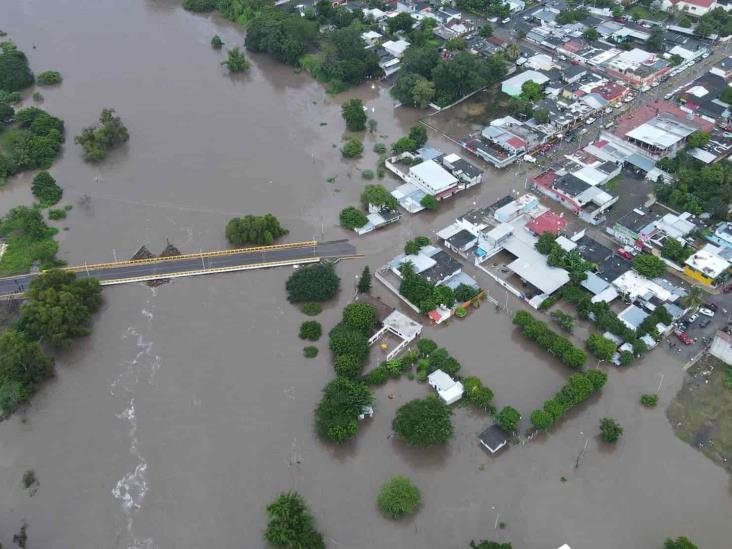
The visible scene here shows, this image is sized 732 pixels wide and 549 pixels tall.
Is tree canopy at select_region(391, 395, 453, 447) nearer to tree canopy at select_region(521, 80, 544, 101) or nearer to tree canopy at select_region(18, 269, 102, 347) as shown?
tree canopy at select_region(18, 269, 102, 347)

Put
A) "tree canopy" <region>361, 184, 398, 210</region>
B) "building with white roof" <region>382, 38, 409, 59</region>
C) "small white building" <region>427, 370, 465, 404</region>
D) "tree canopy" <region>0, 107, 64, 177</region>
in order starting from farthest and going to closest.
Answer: "building with white roof" <region>382, 38, 409, 59</region> < "tree canopy" <region>0, 107, 64, 177</region> < "tree canopy" <region>361, 184, 398, 210</region> < "small white building" <region>427, 370, 465, 404</region>

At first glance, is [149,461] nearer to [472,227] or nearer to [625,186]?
[472,227]

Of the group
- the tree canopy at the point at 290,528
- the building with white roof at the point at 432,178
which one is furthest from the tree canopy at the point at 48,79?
the tree canopy at the point at 290,528

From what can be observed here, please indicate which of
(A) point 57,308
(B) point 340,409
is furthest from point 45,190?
(B) point 340,409

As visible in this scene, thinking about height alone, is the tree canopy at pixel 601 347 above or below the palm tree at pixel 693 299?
below

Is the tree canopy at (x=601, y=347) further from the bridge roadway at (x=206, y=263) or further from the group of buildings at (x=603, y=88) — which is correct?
the group of buildings at (x=603, y=88)

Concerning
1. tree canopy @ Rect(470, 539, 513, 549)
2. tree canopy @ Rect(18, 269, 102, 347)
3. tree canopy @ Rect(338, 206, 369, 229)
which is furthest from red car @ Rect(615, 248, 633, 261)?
tree canopy @ Rect(18, 269, 102, 347)

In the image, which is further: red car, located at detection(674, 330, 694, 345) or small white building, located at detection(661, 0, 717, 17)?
small white building, located at detection(661, 0, 717, 17)
